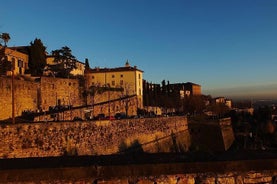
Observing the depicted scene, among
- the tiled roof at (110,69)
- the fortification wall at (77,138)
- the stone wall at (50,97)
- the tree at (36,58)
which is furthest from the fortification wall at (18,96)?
the tiled roof at (110,69)

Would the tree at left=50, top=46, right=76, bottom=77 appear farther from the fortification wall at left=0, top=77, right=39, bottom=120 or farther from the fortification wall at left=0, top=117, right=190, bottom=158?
the fortification wall at left=0, top=117, right=190, bottom=158

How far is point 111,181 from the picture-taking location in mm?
4090

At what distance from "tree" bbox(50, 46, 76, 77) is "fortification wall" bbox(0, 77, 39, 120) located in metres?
19.5

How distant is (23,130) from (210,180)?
13.8m

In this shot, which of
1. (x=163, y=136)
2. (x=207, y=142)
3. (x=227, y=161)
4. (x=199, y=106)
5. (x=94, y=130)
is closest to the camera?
(x=227, y=161)

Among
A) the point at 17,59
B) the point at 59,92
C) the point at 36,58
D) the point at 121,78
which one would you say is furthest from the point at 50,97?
the point at 121,78

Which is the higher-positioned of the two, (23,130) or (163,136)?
(23,130)

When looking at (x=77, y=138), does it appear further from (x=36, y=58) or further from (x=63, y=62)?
(x=63, y=62)

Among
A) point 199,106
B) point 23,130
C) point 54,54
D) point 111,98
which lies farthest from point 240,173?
point 199,106

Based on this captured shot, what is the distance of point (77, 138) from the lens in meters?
19.1

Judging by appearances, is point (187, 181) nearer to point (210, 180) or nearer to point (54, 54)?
point (210, 180)

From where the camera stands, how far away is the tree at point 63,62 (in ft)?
175

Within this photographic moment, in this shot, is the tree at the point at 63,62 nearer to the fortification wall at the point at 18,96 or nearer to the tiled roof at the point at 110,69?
the tiled roof at the point at 110,69

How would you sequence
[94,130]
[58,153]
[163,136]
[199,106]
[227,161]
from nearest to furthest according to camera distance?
1. [227,161]
2. [58,153]
3. [94,130]
4. [163,136]
5. [199,106]
